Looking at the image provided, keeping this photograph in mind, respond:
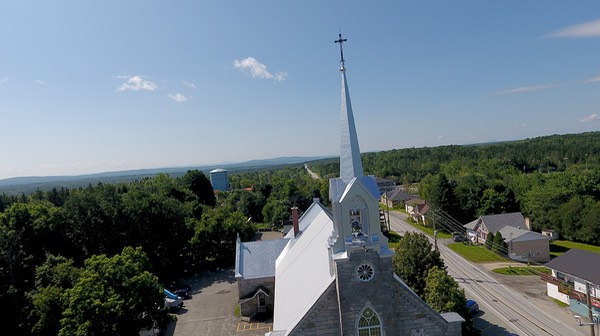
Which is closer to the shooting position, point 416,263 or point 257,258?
point 416,263

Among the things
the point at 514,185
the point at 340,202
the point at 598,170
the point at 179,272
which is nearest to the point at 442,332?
the point at 340,202

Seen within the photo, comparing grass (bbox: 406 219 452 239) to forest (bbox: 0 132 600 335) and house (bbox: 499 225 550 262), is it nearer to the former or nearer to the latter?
forest (bbox: 0 132 600 335)

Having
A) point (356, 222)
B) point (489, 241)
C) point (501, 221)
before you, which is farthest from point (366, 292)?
point (501, 221)

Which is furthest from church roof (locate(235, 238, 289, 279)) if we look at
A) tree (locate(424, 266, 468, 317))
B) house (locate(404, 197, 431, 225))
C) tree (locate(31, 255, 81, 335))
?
house (locate(404, 197, 431, 225))

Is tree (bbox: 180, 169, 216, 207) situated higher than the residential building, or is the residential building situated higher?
tree (bbox: 180, 169, 216, 207)

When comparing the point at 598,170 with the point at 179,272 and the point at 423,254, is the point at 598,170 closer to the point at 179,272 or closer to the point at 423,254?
the point at 423,254

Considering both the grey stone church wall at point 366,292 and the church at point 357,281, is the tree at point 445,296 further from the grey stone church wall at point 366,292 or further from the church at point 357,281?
the grey stone church wall at point 366,292

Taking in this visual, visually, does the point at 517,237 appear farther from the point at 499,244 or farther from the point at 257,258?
the point at 257,258
